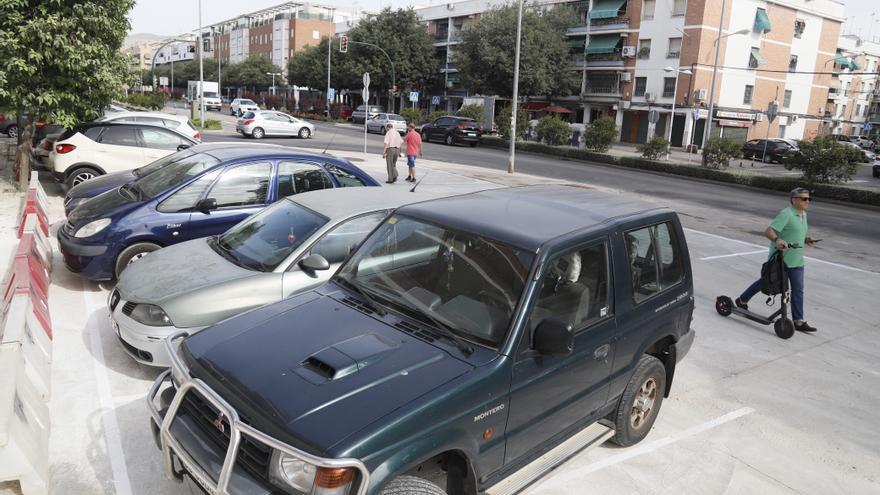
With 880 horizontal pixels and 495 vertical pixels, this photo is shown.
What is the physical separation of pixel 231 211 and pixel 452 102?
2481 inches

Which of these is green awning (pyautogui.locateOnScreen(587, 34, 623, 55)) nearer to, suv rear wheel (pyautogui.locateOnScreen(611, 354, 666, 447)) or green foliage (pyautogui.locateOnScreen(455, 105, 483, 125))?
green foliage (pyautogui.locateOnScreen(455, 105, 483, 125))

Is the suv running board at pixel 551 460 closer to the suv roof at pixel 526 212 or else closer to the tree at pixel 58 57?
the suv roof at pixel 526 212

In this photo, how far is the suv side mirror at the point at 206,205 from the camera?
22.8ft

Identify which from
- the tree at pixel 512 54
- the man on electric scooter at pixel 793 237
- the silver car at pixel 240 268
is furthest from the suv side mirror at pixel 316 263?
the tree at pixel 512 54

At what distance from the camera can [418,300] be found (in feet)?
12.3

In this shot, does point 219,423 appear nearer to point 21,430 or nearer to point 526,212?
point 21,430

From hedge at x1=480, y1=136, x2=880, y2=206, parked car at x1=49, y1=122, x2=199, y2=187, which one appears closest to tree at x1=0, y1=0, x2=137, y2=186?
parked car at x1=49, y1=122, x2=199, y2=187

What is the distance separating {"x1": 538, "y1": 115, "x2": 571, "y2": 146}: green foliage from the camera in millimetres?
34562

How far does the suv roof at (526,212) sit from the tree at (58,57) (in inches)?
418

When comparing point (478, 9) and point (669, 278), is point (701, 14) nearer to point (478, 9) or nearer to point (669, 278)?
point (478, 9)

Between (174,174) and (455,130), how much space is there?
2966cm

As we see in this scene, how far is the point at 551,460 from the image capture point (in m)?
3.71

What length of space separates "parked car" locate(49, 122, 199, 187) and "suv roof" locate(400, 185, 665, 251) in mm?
10120

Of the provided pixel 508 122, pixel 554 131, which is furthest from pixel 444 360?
pixel 554 131
